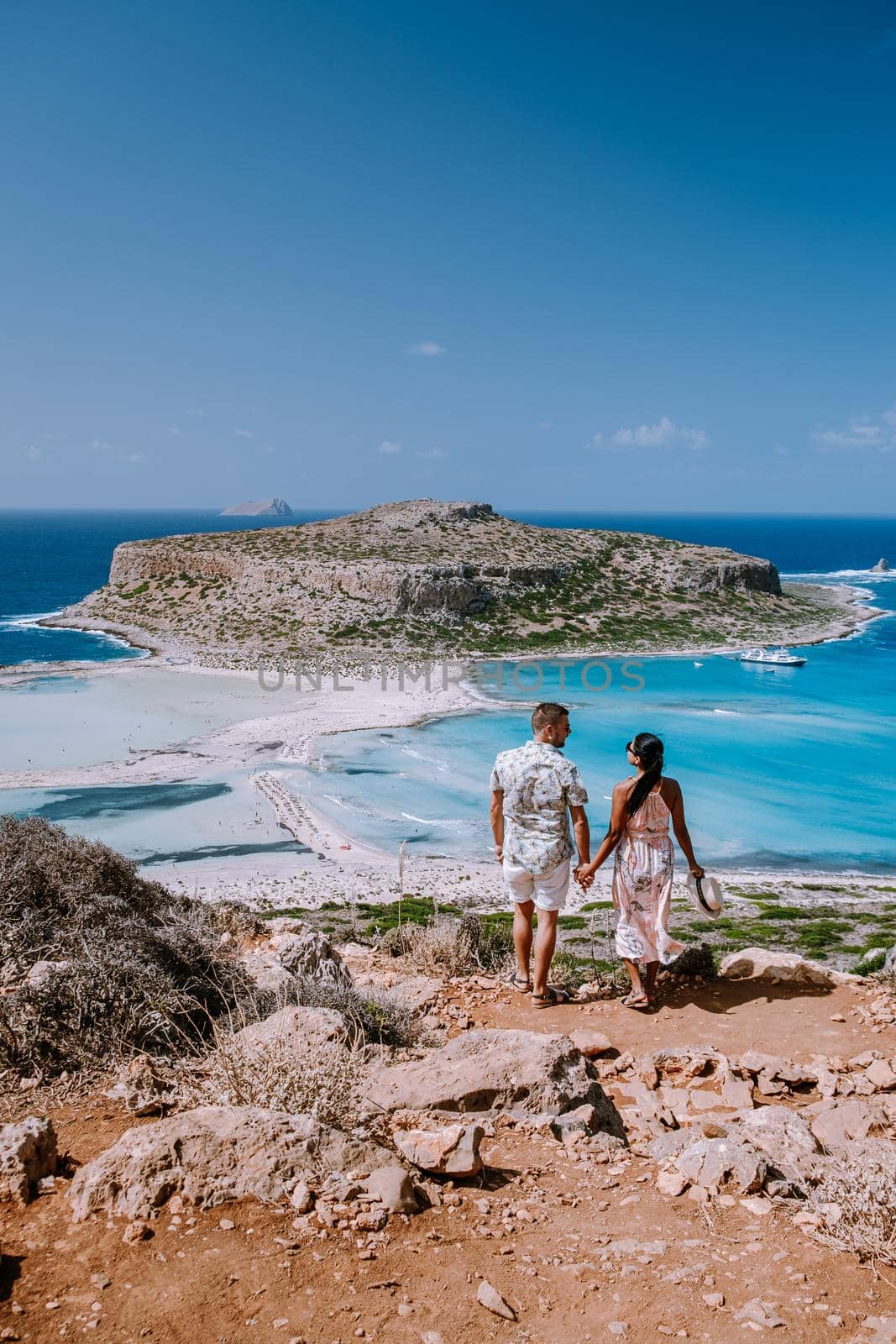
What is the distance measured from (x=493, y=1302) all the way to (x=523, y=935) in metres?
3.57

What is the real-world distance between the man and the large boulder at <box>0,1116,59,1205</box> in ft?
10.1

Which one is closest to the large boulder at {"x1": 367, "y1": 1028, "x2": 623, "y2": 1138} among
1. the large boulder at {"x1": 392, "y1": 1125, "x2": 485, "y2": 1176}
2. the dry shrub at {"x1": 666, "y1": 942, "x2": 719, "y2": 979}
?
the large boulder at {"x1": 392, "y1": 1125, "x2": 485, "y2": 1176}

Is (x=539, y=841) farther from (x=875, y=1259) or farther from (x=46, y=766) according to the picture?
(x=46, y=766)

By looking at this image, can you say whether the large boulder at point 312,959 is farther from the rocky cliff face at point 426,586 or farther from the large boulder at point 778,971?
the rocky cliff face at point 426,586

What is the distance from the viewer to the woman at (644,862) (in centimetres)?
559

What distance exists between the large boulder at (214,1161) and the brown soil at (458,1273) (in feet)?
0.26

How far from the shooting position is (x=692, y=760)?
31438 mm

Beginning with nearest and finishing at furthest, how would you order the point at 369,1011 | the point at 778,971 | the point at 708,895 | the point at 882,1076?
the point at 882,1076, the point at 369,1011, the point at 708,895, the point at 778,971

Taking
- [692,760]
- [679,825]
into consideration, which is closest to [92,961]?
[679,825]

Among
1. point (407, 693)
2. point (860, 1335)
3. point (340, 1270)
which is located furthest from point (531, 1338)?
point (407, 693)

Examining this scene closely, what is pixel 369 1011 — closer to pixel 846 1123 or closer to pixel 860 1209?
pixel 846 1123

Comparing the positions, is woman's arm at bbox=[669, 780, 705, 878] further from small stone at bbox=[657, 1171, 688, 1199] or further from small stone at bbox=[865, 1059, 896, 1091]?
small stone at bbox=[657, 1171, 688, 1199]

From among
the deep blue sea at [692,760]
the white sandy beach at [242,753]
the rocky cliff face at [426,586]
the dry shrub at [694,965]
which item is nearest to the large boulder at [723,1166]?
the dry shrub at [694,965]

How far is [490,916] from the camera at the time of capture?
14.7 metres
